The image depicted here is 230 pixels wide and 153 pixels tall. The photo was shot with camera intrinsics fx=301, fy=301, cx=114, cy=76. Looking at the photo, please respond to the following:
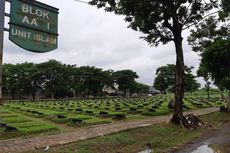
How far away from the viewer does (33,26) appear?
30.7ft

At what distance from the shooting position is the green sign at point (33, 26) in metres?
9.04

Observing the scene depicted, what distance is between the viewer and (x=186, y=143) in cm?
1230

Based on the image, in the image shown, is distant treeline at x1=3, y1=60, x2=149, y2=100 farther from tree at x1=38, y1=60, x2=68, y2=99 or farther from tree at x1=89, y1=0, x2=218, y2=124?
tree at x1=89, y1=0, x2=218, y2=124

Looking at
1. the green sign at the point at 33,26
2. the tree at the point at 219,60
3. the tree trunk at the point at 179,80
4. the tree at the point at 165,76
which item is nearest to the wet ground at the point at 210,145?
the tree trunk at the point at 179,80

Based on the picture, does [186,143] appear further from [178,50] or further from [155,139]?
[178,50]

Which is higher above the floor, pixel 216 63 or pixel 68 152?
pixel 216 63

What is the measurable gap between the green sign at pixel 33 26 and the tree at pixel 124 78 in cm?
6866

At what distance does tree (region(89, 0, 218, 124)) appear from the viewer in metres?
16.5

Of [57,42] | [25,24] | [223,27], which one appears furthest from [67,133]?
[223,27]

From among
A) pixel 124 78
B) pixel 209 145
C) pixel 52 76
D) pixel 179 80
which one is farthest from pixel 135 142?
pixel 124 78

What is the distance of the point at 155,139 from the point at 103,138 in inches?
85.8

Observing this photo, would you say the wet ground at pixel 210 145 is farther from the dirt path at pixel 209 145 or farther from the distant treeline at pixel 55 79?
the distant treeline at pixel 55 79

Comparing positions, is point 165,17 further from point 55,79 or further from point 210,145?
point 55,79

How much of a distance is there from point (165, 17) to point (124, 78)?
62052mm
